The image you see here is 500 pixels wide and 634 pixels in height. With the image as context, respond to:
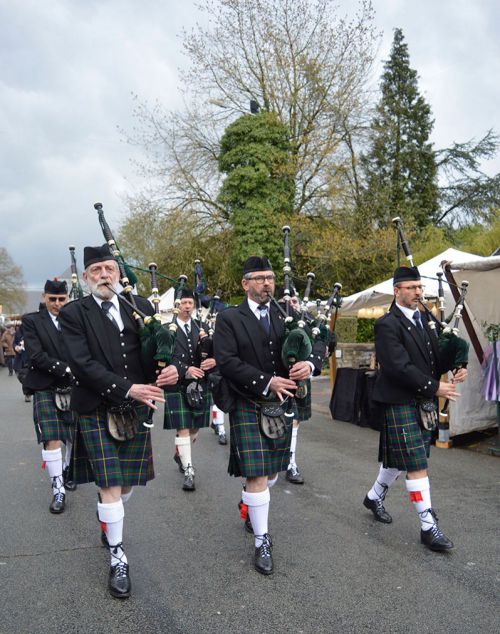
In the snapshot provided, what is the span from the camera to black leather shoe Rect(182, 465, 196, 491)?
5336 mm

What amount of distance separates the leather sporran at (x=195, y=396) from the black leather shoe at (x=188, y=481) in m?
0.59

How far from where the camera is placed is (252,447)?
3646 mm

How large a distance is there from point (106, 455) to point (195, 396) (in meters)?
2.42

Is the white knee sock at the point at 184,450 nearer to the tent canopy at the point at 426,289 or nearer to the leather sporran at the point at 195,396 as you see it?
the leather sporran at the point at 195,396

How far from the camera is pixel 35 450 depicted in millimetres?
7340

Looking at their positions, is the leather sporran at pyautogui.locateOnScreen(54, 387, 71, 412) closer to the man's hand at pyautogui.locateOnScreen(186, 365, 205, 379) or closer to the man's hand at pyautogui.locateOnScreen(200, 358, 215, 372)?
the man's hand at pyautogui.locateOnScreen(186, 365, 205, 379)

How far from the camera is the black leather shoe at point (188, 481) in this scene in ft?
17.5

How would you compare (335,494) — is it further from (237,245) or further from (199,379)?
(237,245)

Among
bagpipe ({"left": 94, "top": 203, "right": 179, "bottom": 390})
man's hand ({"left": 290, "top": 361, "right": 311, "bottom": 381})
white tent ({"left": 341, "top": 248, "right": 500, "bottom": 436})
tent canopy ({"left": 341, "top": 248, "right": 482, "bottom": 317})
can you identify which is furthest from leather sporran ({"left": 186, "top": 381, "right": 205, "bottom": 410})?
white tent ({"left": 341, "top": 248, "right": 500, "bottom": 436})

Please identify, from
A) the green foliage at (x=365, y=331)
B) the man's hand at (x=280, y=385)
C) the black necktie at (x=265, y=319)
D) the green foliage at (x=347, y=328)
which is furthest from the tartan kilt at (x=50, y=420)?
the green foliage at (x=347, y=328)

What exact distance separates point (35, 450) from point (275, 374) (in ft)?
15.5

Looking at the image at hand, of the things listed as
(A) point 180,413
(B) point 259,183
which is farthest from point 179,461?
(B) point 259,183

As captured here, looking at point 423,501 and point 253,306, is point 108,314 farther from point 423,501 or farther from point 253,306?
point 423,501

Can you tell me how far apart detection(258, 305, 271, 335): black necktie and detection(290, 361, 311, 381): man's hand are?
37cm
